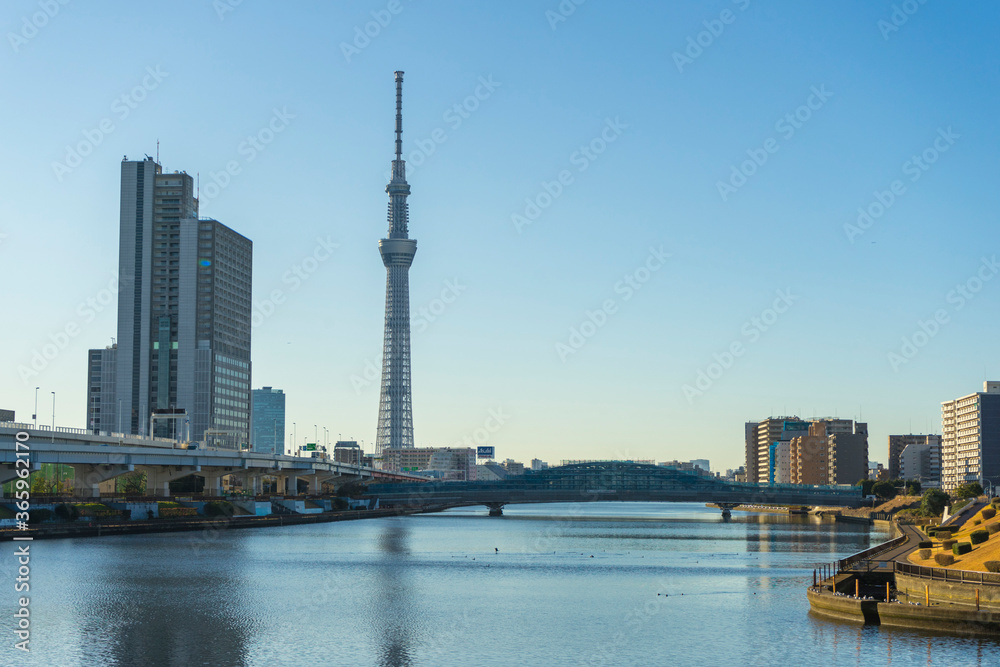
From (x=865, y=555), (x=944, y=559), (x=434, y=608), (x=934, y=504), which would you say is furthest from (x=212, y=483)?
(x=944, y=559)

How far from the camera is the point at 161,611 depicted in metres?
63.8

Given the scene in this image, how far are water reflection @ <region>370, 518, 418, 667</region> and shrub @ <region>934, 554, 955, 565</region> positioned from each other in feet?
99.3

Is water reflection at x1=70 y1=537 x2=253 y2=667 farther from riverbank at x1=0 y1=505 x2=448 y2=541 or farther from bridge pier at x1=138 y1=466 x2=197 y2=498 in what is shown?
bridge pier at x1=138 y1=466 x2=197 y2=498

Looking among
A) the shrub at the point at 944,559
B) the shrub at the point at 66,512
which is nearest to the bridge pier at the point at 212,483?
the shrub at the point at 66,512

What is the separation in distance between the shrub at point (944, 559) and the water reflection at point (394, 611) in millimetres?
30259

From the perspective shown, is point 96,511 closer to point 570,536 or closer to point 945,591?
point 570,536

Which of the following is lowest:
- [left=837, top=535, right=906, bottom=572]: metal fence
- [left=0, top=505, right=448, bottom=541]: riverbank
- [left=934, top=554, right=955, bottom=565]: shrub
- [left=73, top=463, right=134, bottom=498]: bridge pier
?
[left=0, top=505, right=448, bottom=541]: riverbank

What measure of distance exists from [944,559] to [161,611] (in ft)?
146

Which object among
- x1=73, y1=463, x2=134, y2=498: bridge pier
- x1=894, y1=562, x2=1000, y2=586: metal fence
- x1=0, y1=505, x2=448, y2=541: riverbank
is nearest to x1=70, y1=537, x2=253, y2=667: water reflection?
x1=0, y1=505, x2=448, y2=541: riverbank

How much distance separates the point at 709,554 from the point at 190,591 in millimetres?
55108

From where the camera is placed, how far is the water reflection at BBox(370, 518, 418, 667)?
52406mm

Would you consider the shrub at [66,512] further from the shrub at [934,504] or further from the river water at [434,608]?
the shrub at [934,504]

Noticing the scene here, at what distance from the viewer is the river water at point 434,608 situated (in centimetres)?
5081

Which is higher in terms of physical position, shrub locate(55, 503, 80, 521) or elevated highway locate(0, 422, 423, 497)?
elevated highway locate(0, 422, 423, 497)
